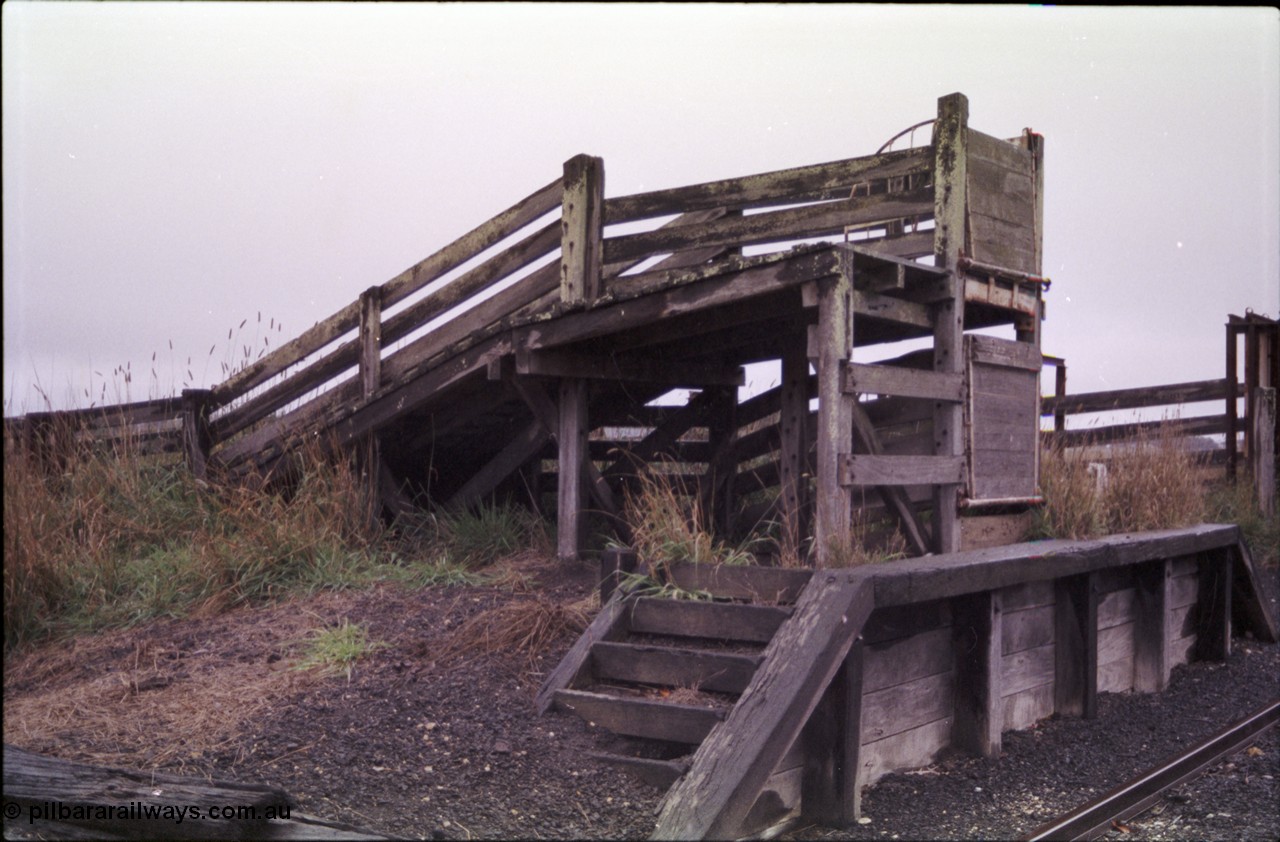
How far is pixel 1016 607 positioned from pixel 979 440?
125 centimetres

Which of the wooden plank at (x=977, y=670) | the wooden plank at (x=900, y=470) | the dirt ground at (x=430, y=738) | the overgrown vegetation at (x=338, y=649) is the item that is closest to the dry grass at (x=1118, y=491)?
the wooden plank at (x=900, y=470)

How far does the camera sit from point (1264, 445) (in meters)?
14.5

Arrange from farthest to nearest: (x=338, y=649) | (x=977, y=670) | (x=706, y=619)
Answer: (x=977, y=670), (x=338, y=649), (x=706, y=619)

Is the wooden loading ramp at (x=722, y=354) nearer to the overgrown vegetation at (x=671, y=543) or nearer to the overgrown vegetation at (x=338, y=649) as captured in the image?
the overgrown vegetation at (x=671, y=543)

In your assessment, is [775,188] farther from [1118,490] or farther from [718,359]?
[1118,490]

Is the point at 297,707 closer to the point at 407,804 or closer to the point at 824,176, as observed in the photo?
the point at 407,804

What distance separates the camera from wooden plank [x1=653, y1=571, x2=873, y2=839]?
4.38 meters

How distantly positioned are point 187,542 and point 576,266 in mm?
3688

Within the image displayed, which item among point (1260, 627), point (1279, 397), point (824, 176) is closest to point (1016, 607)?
point (824, 176)

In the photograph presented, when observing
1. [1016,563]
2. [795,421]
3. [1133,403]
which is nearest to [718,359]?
[795,421]

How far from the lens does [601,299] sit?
24.8 ft

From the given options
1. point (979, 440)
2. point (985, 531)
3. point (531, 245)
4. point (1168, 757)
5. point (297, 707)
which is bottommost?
point (1168, 757)

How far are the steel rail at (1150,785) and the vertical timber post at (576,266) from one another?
12.6 ft

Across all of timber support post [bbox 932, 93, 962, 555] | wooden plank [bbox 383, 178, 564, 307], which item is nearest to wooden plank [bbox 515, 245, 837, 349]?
wooden plank [bbox 383, 178, 564, 307]
